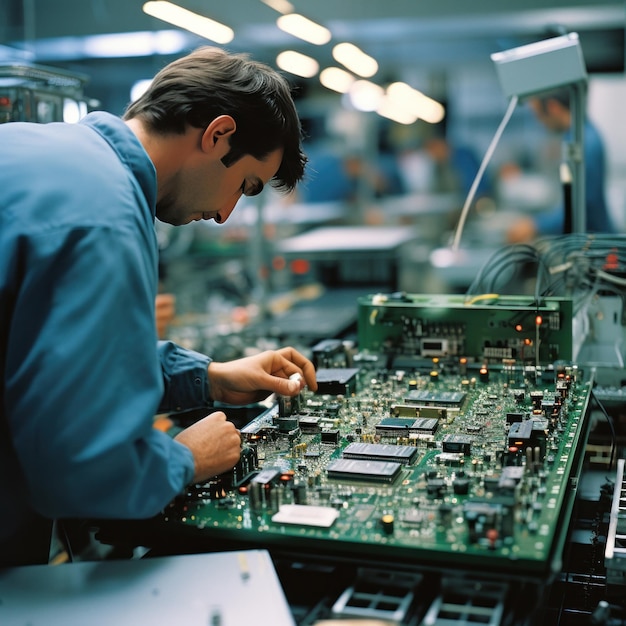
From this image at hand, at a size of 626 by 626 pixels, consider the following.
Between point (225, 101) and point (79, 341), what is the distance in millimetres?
737

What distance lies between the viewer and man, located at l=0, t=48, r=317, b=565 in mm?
1411

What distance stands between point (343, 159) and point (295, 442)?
379 inches

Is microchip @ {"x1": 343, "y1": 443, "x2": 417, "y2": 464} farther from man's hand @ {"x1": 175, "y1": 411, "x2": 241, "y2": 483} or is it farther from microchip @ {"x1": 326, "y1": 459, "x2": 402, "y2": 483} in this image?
man's hand @ {"x1": 175, "y1": 411, "x2": 241, "y2": 483}

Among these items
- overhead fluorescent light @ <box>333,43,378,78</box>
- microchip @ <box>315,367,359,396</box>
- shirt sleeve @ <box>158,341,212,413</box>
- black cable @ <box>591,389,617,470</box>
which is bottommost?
black cable @ <box>591,389,617,470</box>

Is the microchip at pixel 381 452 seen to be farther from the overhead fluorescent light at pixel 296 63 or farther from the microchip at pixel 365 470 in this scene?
the overhead fluorescent light at pixel 296 63

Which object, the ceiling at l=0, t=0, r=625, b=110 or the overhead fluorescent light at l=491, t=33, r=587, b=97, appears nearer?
the overhead fluorescent light at l=491, t=33, r=587, b=97

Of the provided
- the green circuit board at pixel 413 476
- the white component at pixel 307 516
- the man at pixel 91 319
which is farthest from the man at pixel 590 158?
the white component at pixel 307 516

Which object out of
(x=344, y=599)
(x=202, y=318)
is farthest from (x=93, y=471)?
(x=202, y=318)

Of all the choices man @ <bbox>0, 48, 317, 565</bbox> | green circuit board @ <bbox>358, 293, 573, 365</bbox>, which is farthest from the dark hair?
green circuit board @ <bbox>358, 293, 573, 365</bbox>

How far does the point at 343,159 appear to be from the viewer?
37.2 ft

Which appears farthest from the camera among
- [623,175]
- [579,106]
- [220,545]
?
[623,175]

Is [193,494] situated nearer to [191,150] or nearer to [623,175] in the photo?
[191,150]

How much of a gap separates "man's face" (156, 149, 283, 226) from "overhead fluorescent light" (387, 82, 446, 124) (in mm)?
6670

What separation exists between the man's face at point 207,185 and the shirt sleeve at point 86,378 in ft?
1.36
